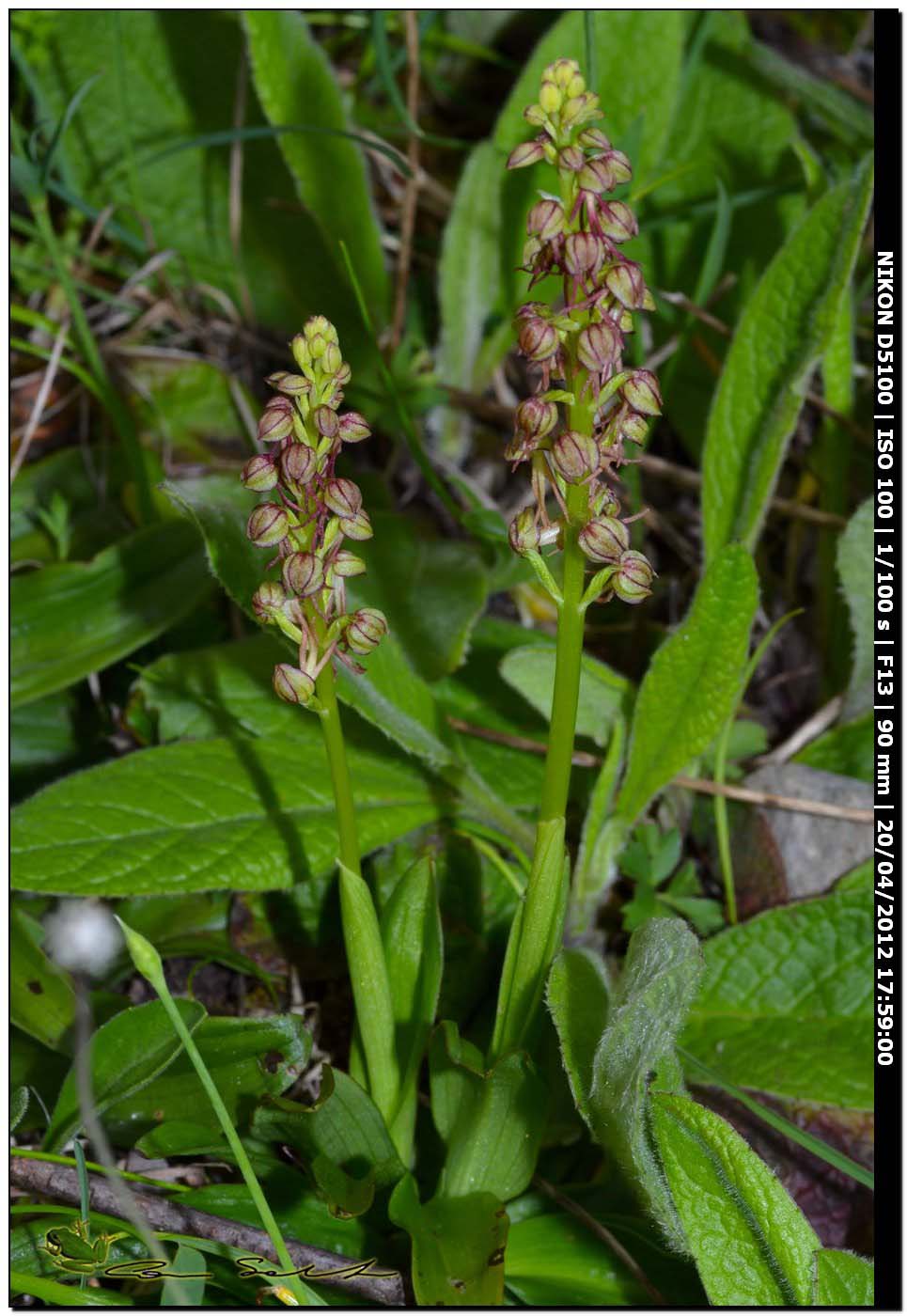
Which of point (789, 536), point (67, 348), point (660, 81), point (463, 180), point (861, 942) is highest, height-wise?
point (660, 81)

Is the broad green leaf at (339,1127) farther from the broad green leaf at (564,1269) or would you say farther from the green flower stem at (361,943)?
the broad green leaf at (564,1269)

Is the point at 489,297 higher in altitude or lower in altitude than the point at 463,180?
lower

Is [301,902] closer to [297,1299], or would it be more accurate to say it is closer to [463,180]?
[297,1299]

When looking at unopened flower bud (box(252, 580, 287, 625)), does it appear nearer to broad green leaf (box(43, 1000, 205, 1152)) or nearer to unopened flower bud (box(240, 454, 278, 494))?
unopened flower bud (box(240, 454, 278, 494))

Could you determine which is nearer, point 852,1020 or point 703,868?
point 852,1020

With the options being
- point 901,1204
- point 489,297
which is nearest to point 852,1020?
point 901,1204

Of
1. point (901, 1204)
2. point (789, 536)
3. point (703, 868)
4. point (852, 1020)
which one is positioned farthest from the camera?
point (789, 536)
